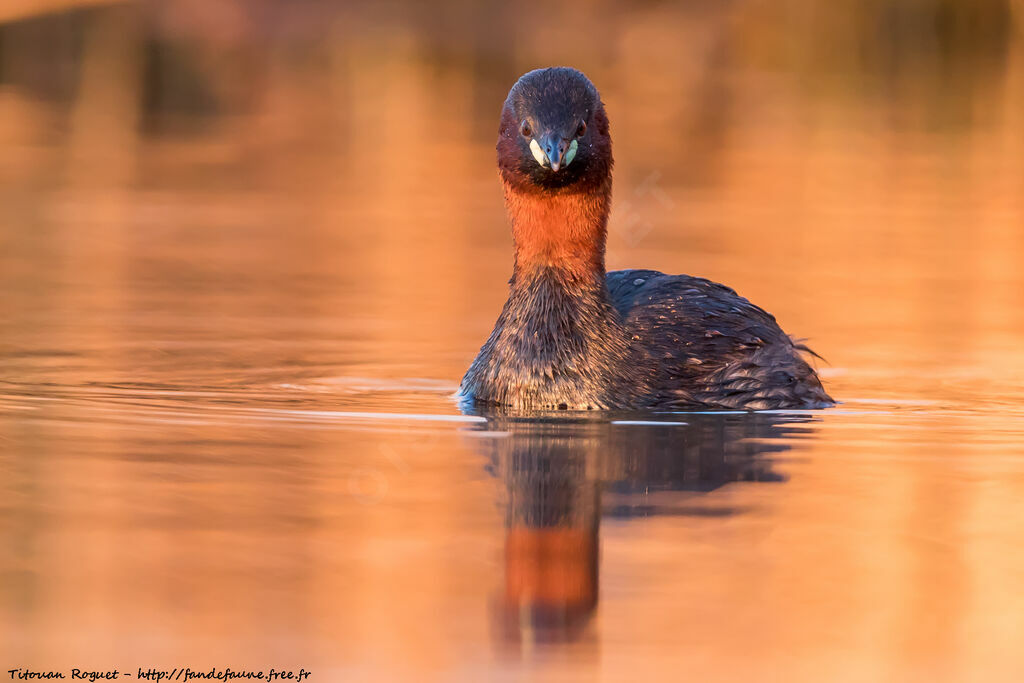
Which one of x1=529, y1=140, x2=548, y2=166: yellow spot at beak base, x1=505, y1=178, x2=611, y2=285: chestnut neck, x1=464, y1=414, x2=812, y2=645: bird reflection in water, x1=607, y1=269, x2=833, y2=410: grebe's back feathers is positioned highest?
x1=529, y1=140, x2=548, y2=166: yellow spot at beak base

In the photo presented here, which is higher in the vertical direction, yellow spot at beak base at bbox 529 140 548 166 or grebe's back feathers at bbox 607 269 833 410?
yellow spot at beak base at bbox 529 140 548 166

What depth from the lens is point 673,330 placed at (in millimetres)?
10766

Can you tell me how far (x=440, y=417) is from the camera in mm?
10086

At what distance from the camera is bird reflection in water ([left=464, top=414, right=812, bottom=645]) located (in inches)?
253

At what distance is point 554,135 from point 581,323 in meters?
1.07

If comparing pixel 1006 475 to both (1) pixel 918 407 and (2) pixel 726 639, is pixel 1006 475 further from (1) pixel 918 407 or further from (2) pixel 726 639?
(2) pixel 726 639

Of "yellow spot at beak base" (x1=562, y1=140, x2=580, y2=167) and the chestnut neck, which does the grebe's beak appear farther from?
the chestnut neck

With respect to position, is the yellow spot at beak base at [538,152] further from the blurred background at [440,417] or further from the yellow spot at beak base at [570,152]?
the blurred background at [440,417]

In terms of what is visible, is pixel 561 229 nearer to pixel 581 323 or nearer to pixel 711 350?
pixel 581 323

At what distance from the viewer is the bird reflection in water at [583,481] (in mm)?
6430

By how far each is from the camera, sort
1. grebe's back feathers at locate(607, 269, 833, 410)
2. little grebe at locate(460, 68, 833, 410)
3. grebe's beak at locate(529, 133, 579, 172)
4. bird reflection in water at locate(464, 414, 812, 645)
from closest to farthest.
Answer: bird reflection in water at locate(464, 414, 812, 645), grebe's beak at locate(529, 133, 579, 172), little grebe at locate(460, 68, 833, 410), grebe's back feathers at locate(607, 269, 833, 410)

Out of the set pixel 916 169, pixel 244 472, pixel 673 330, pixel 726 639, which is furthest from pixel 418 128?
pixel 726 639

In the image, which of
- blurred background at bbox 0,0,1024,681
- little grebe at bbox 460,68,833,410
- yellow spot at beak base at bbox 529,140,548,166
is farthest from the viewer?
little grebe at bbox 460,68,833,410

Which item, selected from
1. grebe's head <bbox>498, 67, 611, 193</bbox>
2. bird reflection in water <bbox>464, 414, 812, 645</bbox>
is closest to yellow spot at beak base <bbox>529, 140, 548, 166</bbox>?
grebe's head <bbox>498, 67, 611, 193</bbox>
